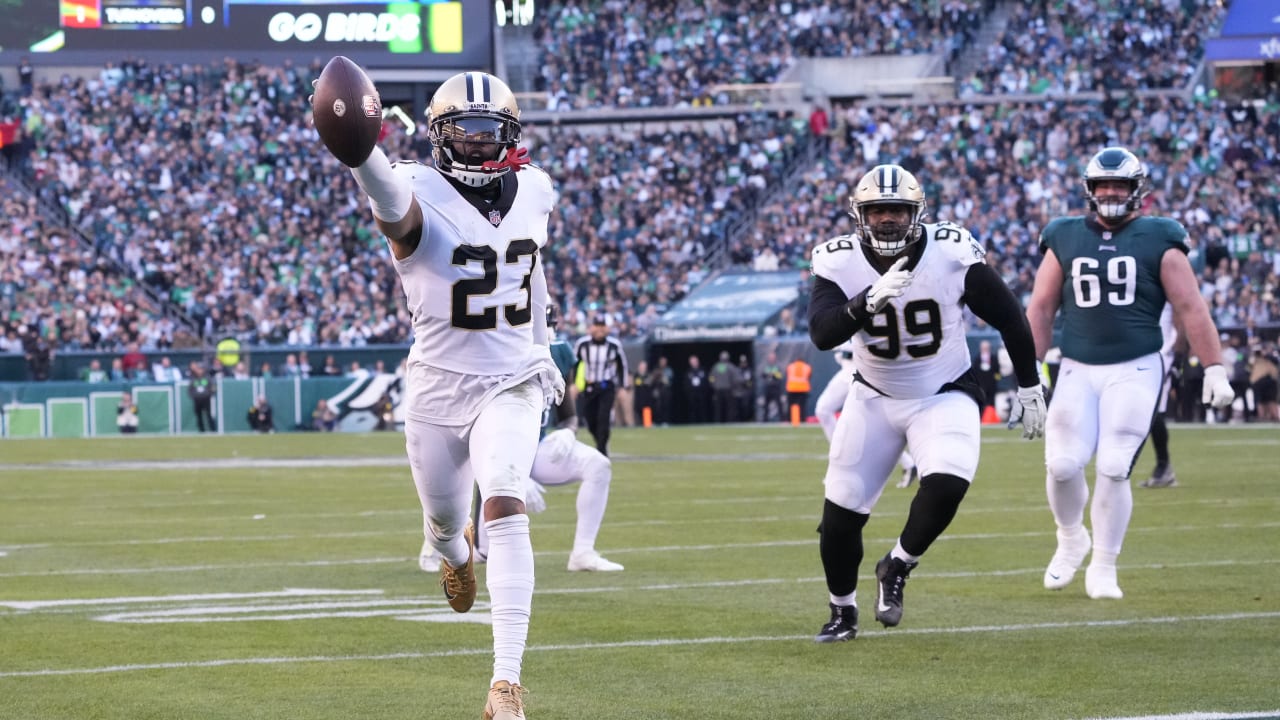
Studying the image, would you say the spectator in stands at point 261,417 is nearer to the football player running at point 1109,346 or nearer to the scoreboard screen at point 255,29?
the scoreboard screen at point 255,29

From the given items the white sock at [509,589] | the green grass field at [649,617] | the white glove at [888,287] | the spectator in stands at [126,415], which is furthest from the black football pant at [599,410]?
the spectator in stands at [126,415]

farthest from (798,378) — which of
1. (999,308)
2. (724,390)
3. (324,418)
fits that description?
(999,308)

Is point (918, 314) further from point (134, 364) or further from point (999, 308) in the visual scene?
point (134, 364)

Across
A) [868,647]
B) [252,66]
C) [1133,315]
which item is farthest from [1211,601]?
[252,66]

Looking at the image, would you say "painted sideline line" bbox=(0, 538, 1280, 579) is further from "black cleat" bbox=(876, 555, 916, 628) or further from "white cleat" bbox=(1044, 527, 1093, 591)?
"black cleat" bbox=(876, 555, 916, 628)

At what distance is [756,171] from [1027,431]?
102ft

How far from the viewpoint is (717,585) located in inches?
364

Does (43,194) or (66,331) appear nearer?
(66,331)

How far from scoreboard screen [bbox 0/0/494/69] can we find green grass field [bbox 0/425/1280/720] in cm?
2122

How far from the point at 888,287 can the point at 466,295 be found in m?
1.52

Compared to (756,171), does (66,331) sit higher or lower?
lower

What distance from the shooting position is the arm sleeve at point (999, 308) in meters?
7.28

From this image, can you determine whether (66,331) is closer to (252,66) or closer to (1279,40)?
(252,66)

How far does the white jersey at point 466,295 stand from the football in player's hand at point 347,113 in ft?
1.85
